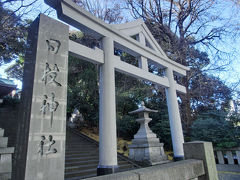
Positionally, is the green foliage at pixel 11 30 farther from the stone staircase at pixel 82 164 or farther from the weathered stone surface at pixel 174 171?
the weathered stone surface at pixel 174 171

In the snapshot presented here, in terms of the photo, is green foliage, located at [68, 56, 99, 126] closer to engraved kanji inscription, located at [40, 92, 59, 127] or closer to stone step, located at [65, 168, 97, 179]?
stone step, located at [65, 168, 97, 179]

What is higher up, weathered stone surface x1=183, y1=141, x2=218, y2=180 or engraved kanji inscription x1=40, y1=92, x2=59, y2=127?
engraved kanji inscription x1=40, y1=92, x2=59, y2=127

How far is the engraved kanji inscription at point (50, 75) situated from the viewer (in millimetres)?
2238

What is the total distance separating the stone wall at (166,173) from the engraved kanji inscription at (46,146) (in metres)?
0.74

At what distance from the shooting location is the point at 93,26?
11.6 feet

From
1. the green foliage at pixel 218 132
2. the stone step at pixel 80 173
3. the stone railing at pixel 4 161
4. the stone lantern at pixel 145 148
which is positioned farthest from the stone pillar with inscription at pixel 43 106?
the green foliage at pixel 218 132

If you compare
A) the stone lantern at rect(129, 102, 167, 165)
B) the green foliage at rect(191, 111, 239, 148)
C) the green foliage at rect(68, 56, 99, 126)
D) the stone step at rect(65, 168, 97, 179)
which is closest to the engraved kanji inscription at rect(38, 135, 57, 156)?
the stone step at rect(65, 168, 97, 179)

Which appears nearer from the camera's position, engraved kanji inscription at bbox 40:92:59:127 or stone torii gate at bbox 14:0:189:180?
stone torii gate at bbox 14:0:189:180

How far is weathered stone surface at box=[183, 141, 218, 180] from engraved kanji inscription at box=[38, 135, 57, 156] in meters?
2.61

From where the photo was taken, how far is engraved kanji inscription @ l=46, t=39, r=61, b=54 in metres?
2.42

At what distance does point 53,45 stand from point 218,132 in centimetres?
798

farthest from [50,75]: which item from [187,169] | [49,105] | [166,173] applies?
[187,169]

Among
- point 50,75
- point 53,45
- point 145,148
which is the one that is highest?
point 53,45

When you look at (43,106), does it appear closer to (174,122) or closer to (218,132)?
(174,122)
